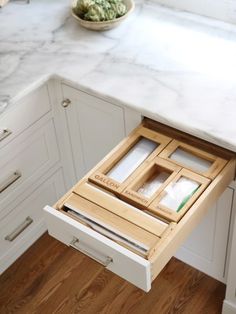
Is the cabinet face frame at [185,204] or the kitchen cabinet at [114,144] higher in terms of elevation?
the kitchen cabinet at [114,144]

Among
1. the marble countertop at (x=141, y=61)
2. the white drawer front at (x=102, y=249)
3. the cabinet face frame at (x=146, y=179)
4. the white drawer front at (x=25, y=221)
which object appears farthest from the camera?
the white drawer front at (x=25, y=221)

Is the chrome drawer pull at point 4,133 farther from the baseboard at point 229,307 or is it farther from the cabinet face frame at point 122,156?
the baseboard at point 229,307

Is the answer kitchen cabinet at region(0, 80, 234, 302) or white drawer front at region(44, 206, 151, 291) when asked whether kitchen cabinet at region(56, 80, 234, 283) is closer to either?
kitchen cabinet at region(0, 80, 234, 302)

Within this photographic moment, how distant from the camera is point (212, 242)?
182cm

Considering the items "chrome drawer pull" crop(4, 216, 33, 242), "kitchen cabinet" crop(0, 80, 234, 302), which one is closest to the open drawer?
"kitchen cabinet" crop(0, 80, 234, 302)

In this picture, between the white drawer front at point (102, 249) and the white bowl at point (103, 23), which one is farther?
the white bowl at point (103, 23)

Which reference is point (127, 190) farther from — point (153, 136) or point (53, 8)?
point (53, 8)

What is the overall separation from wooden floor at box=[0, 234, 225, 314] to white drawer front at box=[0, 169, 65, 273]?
0.09 meters

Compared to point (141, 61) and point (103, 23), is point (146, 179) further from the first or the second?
point (103, 23)

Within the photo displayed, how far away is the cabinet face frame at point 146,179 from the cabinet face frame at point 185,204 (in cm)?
1

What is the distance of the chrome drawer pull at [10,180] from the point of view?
185cm

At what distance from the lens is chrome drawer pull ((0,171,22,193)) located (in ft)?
6.07

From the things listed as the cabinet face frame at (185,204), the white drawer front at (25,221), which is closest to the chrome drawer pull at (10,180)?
the white drawer front at (25,221)

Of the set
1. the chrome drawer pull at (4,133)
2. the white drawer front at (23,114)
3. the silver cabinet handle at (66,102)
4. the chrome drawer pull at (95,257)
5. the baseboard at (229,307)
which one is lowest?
the chrome drawer pull at (95,257)
